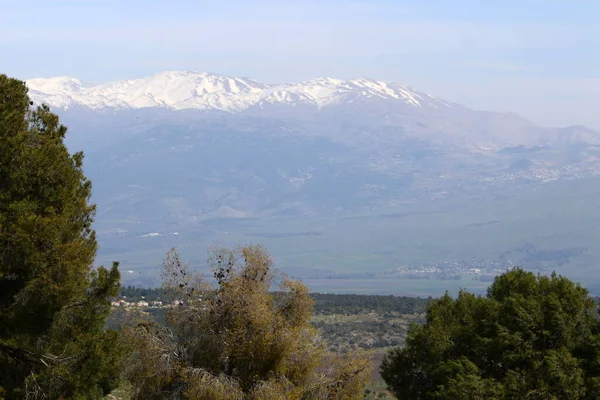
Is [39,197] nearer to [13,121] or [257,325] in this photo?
[13,121]

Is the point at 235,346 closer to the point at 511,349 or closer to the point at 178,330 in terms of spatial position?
the point at 178,330

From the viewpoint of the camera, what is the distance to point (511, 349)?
28469 mm

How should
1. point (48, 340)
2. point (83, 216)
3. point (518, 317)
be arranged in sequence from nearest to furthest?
1. point (48, 340)
2. point (83, 216)
3. point (518, 317)

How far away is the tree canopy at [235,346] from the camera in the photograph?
82.7 feet

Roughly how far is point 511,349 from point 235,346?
326 inches

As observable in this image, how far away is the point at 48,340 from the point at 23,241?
303cm

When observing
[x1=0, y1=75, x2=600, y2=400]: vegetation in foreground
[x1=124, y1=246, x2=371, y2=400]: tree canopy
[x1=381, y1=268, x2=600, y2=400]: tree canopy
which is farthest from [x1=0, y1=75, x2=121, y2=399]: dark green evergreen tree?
[x1=381, y1=268, x2=600, y2=400]: tree canopy

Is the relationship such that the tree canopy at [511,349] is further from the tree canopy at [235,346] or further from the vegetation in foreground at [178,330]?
the tree canopy at [235,346]

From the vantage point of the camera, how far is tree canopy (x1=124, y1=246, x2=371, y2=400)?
25.2 meters

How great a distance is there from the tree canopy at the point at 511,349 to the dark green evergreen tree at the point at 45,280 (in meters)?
9.72

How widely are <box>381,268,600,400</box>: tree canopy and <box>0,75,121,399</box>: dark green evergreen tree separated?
9.72 m

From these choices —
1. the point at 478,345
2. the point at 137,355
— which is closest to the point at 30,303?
the point at 137,355

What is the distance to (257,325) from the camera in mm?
25328

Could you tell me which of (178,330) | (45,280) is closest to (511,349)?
(178,330)
